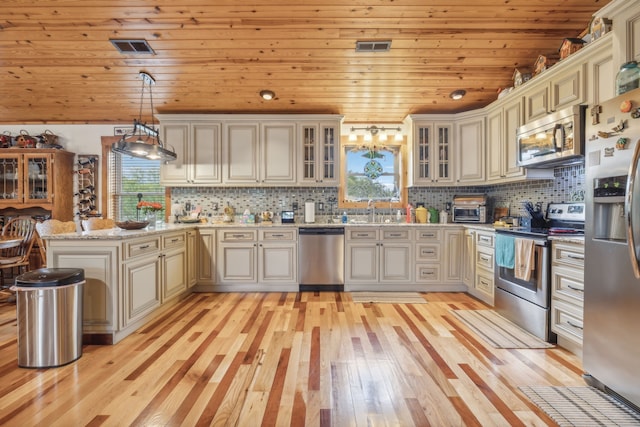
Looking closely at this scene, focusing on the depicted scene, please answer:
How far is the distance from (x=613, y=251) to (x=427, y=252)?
237cm

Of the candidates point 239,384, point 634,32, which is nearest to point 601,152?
point 634,32

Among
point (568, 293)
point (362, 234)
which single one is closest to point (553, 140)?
point (568, 293)

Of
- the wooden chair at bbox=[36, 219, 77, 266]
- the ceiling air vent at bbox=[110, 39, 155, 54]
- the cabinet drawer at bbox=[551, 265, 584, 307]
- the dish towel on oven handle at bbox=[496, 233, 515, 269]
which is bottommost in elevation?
the cabinet drawer at bbox=[551, 265, 584, 307]

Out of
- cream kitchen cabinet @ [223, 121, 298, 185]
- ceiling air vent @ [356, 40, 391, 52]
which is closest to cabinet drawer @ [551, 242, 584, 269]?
ceiling air vent @ [356, 40, 391, 52]

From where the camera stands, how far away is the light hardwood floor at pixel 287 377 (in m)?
1.62

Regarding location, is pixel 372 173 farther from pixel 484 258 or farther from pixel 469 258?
pixel 484 258

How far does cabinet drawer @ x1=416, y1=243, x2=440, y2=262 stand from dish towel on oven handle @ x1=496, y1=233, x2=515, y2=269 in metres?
0.95

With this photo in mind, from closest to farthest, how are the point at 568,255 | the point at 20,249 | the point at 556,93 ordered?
the point at 568,255, the point at 556,93, the point at 20,249

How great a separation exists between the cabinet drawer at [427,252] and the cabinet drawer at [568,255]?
1637 millimetres

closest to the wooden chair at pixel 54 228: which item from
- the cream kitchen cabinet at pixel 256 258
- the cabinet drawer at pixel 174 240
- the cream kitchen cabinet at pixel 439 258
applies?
the cabinet drawer at pixel 174 240

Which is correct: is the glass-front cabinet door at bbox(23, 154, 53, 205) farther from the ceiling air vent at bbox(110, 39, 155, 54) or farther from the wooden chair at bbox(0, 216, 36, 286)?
the ceiling air vent at bbox(110, 39, 155, 54)

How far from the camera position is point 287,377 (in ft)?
6.53

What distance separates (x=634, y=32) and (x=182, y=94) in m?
4.47

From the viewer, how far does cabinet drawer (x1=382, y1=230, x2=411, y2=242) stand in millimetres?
4078
